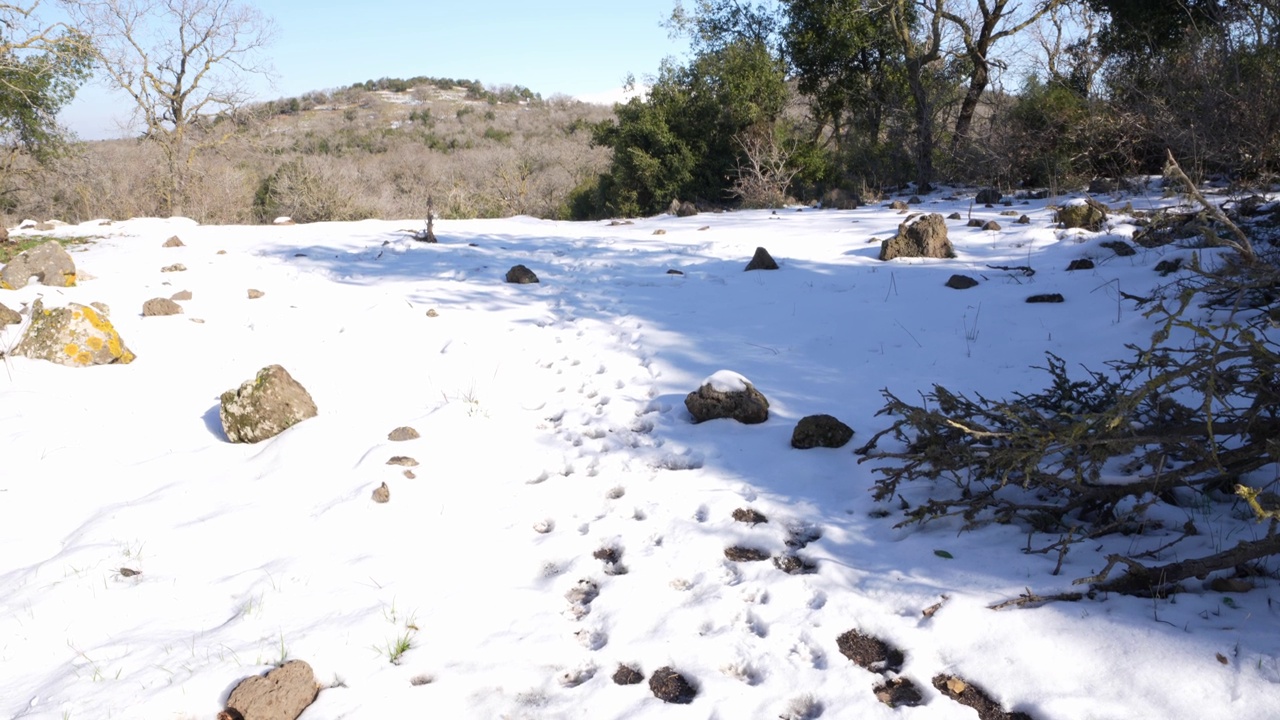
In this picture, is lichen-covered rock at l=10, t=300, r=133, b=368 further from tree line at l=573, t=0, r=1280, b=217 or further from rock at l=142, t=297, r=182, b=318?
tree line at l=573, t=0, r=1280, b=217

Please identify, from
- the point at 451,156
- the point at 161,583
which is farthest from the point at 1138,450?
the point at 451,156

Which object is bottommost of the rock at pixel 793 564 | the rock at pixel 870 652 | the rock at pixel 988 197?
the rock at pixel 870 652

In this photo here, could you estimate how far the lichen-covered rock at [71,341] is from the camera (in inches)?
214

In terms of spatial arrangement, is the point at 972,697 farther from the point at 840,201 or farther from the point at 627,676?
the point at 840,201

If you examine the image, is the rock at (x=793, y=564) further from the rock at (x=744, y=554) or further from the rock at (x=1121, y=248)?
the rock at (x=1121, y=248)

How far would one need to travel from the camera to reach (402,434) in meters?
4.13

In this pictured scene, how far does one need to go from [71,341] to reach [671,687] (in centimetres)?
548

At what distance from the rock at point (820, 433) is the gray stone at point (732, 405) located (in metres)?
0.38

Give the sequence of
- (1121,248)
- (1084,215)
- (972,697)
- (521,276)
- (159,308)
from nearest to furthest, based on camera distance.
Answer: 1. (972,697)
2. (1121,248)
3. (159,308)
4. (1084,215)
5. (521,276)

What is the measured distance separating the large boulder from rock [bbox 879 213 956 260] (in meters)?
3.67

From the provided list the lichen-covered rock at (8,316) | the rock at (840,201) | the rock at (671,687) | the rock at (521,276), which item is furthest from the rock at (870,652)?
the rock at (840,201)

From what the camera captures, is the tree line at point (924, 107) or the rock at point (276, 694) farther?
the tree line at point (924, 107)

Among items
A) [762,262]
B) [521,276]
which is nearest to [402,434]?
[521,276]

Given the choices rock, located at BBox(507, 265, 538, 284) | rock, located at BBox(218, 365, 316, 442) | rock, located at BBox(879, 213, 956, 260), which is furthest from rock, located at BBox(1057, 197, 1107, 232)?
rock, located at BBox(218, 365, 316, 442)
